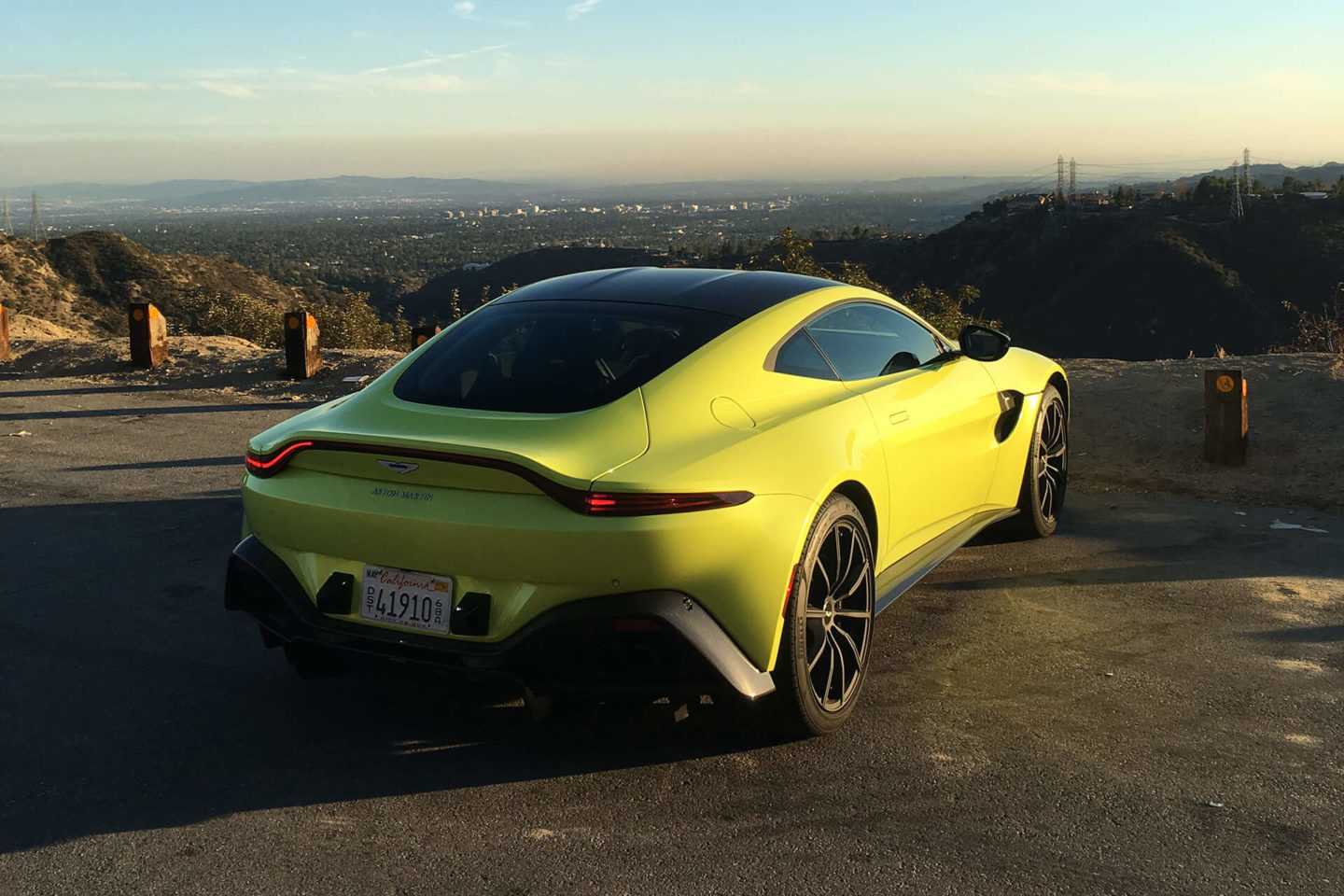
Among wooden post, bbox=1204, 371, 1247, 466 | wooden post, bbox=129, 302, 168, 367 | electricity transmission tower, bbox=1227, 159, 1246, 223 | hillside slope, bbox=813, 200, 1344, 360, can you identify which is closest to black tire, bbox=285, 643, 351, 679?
wooden post, bbox=1204, 371, 1247, 466

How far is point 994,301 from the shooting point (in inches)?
2362

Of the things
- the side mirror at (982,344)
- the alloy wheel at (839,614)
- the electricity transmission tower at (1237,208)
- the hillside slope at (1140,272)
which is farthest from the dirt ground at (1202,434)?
the electricity transmission tower at (1237,208)

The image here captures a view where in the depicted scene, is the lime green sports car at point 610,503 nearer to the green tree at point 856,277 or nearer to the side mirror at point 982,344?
the side mirror at point 982,344

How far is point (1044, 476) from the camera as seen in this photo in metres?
6.45

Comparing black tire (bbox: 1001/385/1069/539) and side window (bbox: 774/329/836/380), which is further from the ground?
side window (bbox: 774/329/836/380)

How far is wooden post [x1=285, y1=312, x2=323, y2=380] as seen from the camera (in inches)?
501

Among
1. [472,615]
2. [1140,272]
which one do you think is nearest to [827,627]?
[472,615]

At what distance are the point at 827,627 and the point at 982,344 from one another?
2.18 m

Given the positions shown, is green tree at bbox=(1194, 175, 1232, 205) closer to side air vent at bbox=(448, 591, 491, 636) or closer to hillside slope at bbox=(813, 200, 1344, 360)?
hillside slope at bbox=(813, 200, 1344, 360)

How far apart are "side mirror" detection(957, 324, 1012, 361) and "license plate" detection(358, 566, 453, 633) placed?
120 inches

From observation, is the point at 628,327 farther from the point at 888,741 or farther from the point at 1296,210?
the point at 1296,210

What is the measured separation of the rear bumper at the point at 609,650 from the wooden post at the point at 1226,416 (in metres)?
5.87

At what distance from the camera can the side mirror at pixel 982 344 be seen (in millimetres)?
5504

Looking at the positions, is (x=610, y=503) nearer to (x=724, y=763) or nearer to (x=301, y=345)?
(x=724, y=763)
